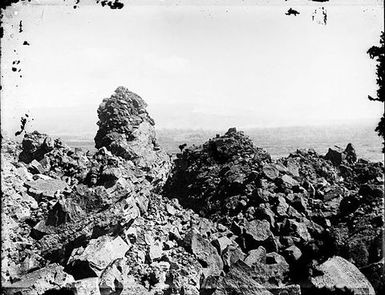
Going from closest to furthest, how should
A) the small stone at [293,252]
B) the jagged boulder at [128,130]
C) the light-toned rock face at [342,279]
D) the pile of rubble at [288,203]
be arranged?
the light-toned rock face at [342,279]
the pile of rubble at [288,203]
the small stone at [293,252]
the jagged boulder at [128,130]

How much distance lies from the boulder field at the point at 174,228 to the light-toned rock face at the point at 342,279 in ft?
0.07

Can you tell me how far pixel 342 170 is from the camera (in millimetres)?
17688

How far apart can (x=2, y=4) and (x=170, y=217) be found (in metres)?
6.75

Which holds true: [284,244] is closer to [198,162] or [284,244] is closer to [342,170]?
[198,162]

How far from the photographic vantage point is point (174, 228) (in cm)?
1077

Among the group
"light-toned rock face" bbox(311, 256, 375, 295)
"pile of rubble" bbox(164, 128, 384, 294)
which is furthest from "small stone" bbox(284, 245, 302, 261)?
"light-toned rock face" bbox(311, 256, 375, 295)

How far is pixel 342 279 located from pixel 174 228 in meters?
4.35

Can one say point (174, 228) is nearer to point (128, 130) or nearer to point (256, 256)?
point (256, 256)

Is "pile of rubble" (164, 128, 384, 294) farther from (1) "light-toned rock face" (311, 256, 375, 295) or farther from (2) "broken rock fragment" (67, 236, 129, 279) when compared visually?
(2) "broken rock fragment" (67, 236, 129, 279)

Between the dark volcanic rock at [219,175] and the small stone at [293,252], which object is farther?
the dark volcanic rock at [219,175]

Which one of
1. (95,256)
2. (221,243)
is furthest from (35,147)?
(221,243)

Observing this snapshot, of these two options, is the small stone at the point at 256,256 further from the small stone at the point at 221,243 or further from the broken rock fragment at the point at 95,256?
the broken rock fragment at the point at 95,256

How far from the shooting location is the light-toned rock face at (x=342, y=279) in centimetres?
796

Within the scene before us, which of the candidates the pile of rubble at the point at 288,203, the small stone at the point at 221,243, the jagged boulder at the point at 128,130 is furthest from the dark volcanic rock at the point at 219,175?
the small stone at the point at 221,243
